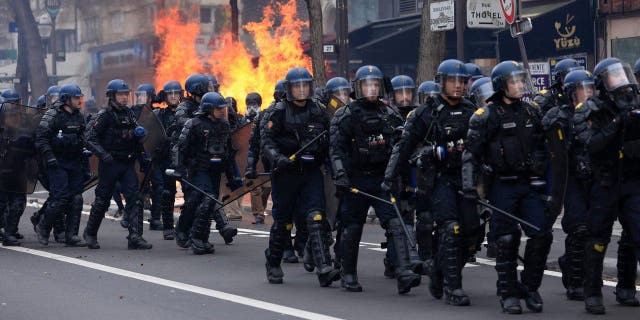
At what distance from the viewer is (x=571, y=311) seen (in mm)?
9922

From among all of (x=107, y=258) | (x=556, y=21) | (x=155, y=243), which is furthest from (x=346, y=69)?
(x=107, y=258)

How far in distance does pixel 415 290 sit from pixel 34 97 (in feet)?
133

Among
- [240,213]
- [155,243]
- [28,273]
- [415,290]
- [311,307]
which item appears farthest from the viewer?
[240,213]

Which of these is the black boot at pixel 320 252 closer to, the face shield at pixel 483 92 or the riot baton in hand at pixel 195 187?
the face shield at pixel 483 92

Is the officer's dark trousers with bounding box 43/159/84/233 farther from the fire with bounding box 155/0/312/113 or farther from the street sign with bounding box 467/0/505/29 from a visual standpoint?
the fire with bounding box 155/0/312/113

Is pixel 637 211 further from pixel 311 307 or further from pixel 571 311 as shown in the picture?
pixel 311 307

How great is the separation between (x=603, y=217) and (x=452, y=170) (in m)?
1.26

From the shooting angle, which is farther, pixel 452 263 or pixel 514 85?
pixel 452 263

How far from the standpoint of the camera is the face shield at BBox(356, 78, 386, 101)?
11156 millimetres

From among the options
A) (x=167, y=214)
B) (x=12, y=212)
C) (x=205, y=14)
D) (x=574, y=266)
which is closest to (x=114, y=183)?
(x=12, y=212)

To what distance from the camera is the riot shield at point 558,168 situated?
979 cm

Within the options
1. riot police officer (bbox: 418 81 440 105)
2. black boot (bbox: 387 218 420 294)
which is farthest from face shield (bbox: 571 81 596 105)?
riot police officer (bbox: 418 81 440 105)

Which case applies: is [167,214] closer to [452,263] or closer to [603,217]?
[452,263]

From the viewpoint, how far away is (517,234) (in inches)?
388
